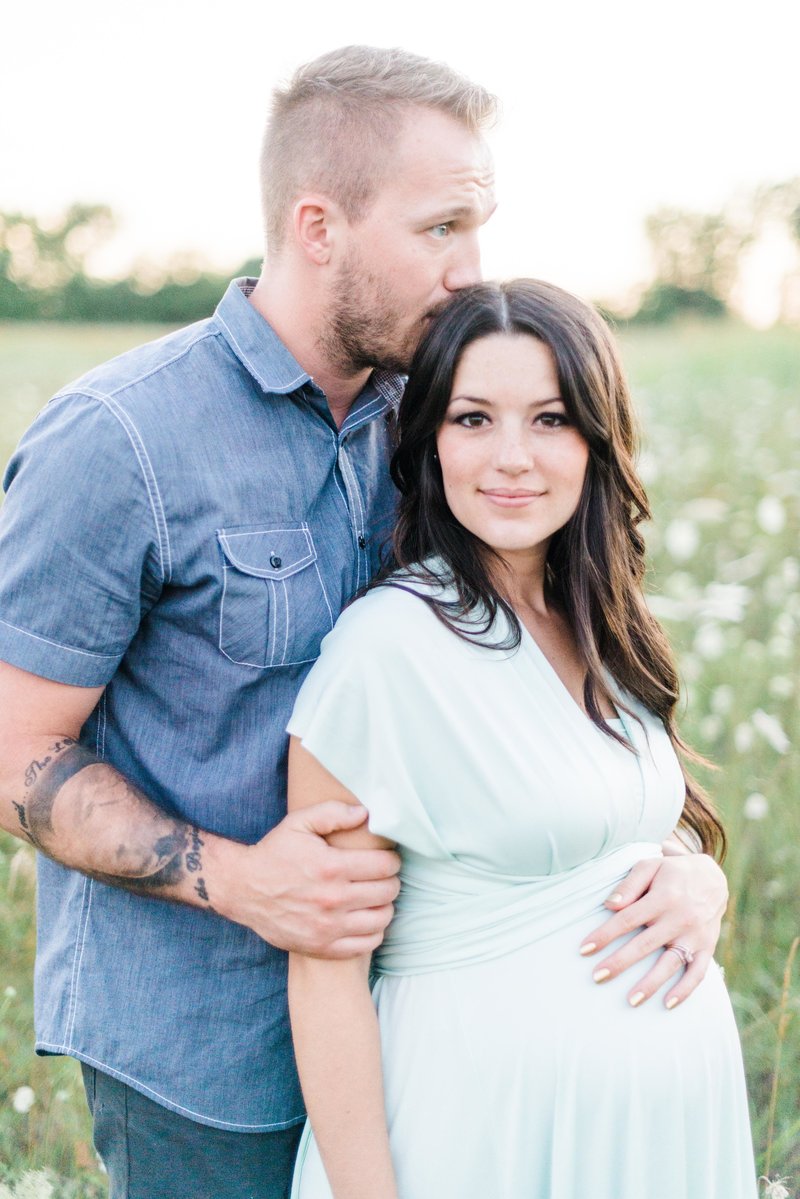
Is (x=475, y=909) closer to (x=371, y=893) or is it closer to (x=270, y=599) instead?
(x=371, y=893)

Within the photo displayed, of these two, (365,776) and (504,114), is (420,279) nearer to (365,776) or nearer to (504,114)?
(504,114)

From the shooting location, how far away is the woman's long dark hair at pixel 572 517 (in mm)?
2146

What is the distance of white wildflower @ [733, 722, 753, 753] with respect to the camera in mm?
3607

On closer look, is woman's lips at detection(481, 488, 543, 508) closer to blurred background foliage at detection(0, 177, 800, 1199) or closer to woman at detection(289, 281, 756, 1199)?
woman at detection(289, 281, 756, 1199)

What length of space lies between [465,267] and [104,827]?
4.19ft

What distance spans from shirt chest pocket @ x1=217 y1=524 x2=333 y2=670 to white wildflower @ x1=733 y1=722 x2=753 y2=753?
185 cm

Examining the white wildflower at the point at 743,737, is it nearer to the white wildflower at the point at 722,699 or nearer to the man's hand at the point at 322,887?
the white wildflower at the point at 722,699

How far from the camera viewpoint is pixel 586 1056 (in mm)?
1956

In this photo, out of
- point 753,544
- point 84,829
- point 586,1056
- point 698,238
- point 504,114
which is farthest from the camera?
point 698,238

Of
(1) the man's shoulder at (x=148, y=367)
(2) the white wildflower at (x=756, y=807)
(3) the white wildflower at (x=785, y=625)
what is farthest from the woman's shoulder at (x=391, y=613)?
(3) the white wildflower at (x=785, y=625)

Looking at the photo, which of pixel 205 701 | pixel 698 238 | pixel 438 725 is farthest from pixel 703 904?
pixel 698 238

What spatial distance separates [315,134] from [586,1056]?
184 cm

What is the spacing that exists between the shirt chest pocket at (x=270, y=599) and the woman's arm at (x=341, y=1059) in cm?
21

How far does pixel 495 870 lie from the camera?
2.03 metres
